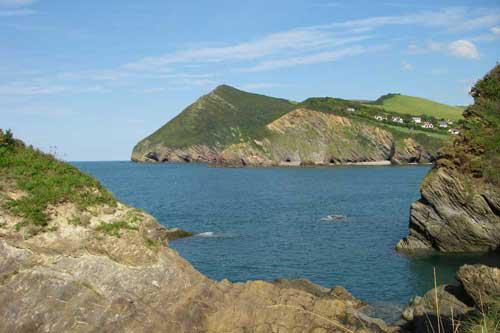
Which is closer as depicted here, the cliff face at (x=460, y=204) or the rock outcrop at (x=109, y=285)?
the rock outcrop at (x=109, y=285)

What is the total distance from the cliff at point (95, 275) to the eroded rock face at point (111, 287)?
0.10ft

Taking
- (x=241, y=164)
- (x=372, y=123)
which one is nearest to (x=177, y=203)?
(x=241, y=164)

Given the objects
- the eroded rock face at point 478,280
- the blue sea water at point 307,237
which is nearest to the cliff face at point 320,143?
the blue sea water at point 307,237

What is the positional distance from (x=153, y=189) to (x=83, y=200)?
261ft

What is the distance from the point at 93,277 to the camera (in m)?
15.7

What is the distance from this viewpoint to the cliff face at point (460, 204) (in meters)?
36.1

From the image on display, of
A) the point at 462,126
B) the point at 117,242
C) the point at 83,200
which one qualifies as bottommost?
the point at 117,242

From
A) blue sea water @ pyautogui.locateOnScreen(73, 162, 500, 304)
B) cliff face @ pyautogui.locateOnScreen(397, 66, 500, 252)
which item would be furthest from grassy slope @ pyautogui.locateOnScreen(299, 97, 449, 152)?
cliff face @ pyautogui.locateOnScreen(397, 66, 500, 252)

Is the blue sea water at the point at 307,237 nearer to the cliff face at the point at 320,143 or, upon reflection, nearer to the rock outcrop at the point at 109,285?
the rock outcrop at the point at 109,285

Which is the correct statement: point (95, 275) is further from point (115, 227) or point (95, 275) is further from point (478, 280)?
point (478, 280)

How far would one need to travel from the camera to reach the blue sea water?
3200 centimetres

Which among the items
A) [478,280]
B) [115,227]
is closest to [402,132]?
[478,280]

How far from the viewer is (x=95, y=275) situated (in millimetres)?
15719

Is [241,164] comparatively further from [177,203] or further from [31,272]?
[31,272]
